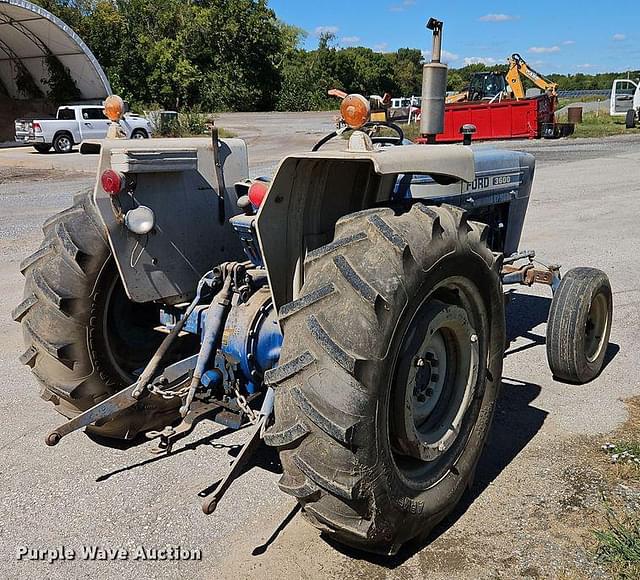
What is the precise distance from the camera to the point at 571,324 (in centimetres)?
477

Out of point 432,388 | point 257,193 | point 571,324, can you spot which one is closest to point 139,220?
point 257,193

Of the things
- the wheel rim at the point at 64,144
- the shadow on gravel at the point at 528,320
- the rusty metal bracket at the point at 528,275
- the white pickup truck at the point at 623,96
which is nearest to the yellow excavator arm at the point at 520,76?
the white pickup truck at the point at 623,96

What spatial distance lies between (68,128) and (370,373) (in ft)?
82.7

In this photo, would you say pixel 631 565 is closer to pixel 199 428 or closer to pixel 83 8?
pixel 199 428

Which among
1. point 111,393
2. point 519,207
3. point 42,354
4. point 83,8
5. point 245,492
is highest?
point 83,8

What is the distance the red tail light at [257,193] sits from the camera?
11.6ft

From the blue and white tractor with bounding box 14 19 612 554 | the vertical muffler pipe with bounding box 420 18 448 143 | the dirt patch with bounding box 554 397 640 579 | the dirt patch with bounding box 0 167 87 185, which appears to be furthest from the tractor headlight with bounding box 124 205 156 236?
the dirt patch with bounding box 0 167 87 185

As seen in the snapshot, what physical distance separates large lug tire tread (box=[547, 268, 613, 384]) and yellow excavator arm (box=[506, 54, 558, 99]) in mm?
26129

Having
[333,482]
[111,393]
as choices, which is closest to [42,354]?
[111,393]

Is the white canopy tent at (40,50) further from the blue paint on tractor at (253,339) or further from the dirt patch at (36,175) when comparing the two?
the blue paint on tractor at (253,339)

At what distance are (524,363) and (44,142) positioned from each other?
76.5 ft

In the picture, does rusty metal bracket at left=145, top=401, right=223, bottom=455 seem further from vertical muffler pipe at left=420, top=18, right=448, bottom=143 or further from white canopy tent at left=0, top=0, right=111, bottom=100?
white canopy tent at left=0, top=0, right=111, bottom=100

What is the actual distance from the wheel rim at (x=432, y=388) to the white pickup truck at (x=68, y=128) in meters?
22.9

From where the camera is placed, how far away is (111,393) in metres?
4.01
